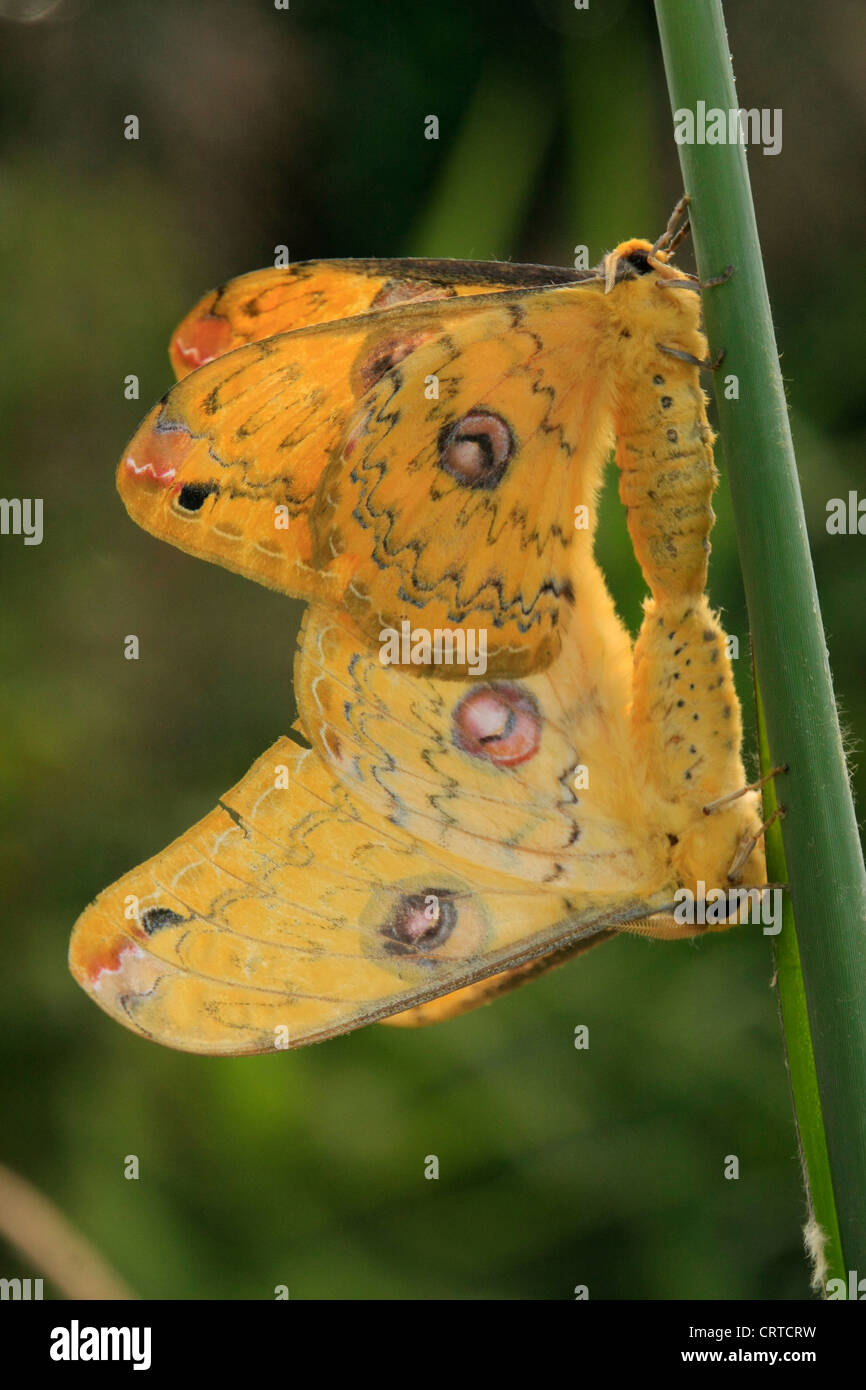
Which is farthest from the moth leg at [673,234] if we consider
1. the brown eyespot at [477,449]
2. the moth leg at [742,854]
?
the moth leg at [742,854]

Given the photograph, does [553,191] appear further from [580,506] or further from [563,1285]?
[563,1285]

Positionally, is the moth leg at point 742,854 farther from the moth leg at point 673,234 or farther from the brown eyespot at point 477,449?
the moth leg at point 673,234

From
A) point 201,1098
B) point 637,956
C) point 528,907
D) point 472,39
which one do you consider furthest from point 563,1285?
point 472,39

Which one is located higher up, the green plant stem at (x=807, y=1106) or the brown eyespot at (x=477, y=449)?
the brown eyespot at (x=477, y=449)

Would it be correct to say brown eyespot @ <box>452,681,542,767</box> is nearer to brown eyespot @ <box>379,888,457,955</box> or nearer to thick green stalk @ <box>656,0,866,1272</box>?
brown eyespot @ <box>379,888,457,955</box>

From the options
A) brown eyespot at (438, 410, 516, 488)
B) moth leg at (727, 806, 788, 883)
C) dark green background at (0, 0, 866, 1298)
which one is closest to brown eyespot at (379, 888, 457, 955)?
moth leg at (727, 806, 788, 883)
